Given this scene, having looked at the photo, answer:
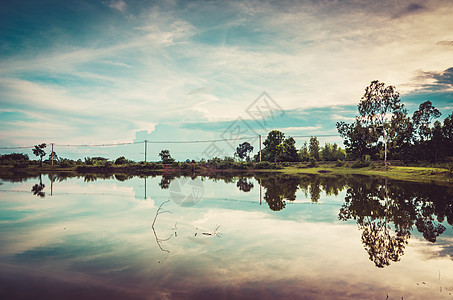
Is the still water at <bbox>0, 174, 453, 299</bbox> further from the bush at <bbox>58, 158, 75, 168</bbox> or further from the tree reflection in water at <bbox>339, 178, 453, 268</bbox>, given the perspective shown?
the bush at <bbox>58, 158, 75, 168</bbox>

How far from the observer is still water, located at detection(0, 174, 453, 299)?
4.45 metres

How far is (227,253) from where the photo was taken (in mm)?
6105

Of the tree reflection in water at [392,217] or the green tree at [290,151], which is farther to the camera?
the green tree at [290,151]

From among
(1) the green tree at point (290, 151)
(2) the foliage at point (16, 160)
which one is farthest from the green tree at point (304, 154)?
(2) the foliage at point (16, 160)

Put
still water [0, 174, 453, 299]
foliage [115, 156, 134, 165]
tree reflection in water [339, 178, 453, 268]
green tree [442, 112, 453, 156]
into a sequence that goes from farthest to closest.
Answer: foliage [115, 156, 134, 165] → green tree [442, 112, 453, 156] → tree reflection in water [339, 178, 453, 268] → still water [0, 174, 453, 299]

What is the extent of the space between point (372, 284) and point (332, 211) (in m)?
7.04

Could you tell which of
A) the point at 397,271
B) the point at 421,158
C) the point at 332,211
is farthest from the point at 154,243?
the point at 421,158

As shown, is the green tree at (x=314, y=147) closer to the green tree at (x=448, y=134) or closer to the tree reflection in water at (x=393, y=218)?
the green tree at (x=448, y=134)

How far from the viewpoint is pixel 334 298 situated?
13.7ft

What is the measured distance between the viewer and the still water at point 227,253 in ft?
14.6

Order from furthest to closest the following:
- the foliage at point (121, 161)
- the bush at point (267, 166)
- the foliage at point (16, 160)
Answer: the foliage at point (121, 161) < the foliage at point (16, 160) < the bush at point (267, 166)

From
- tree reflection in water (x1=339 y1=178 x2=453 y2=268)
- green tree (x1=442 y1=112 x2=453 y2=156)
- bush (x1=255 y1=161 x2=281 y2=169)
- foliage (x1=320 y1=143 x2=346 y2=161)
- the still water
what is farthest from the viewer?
foliage (x1=320 y1=143 x2=346 y2=161)

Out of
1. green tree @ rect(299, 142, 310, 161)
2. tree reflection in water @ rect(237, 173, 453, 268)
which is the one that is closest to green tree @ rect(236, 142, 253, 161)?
green tree @ rect(299, 142, 310, 161)

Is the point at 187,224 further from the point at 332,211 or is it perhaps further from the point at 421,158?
the point at 421,158
